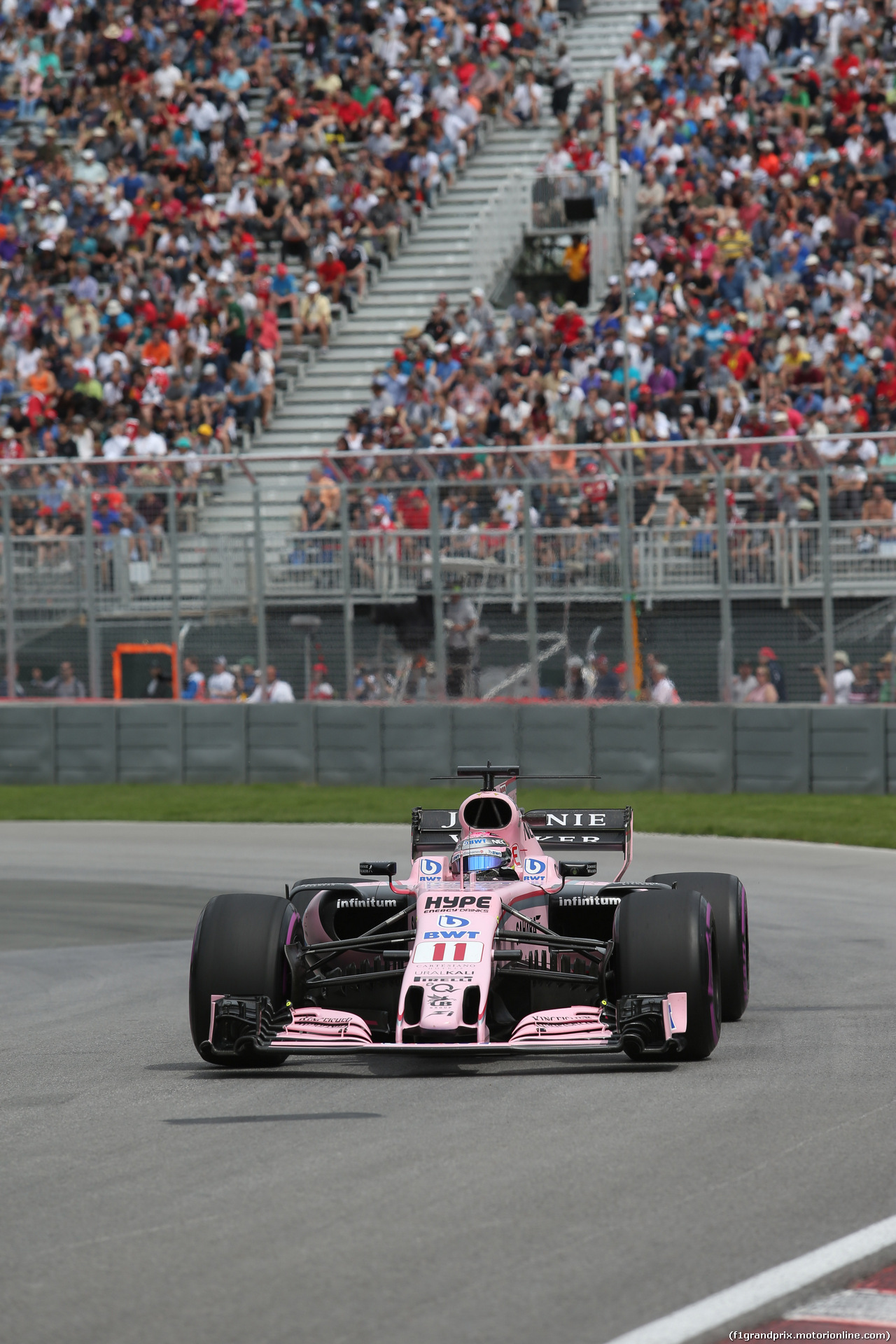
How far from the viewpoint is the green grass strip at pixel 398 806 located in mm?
15492

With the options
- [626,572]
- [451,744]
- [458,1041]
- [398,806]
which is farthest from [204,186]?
[458,1041]

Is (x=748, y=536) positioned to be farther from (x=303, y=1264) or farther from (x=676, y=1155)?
(x=303, y=1264)

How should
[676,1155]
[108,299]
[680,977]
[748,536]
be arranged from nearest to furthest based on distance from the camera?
[676,1155], [680,977], [748,536], [108,299]

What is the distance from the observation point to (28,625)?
2011 cm

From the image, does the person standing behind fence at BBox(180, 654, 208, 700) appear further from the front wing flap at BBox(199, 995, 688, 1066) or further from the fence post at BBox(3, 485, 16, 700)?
the front wing flap at BBox(199, 995, 688, 1066)

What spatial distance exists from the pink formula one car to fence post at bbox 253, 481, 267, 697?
36.1 ft

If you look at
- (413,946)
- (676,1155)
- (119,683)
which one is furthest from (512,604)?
(676,1155)

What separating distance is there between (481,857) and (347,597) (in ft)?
37.0

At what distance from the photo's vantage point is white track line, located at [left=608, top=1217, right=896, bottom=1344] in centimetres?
398

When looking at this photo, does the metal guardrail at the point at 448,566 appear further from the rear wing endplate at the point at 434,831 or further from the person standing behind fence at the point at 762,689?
the rear wing endplate at the point at 434,831

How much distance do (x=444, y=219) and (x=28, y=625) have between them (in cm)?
1149

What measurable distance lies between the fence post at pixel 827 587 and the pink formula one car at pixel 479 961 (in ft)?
29.5

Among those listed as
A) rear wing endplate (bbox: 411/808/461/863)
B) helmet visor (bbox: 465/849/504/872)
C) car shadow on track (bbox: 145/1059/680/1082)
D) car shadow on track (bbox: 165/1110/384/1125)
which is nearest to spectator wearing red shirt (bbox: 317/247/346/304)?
rear wing endplate (bbox: 411/808/461/863)

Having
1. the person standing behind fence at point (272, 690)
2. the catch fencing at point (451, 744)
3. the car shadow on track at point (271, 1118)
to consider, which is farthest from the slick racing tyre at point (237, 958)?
the person standing behind fence at point (272, 690)
